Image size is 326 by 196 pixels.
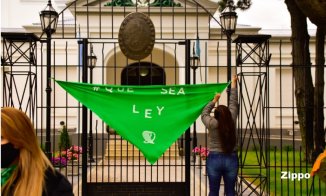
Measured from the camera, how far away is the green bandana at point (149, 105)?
7816 mm

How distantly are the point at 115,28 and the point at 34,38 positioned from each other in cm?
1245

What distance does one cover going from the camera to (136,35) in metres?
8.13

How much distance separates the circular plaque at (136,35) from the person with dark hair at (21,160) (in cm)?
546

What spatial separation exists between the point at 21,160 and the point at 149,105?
16.9 ft

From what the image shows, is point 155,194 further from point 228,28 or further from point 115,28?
point 115,28

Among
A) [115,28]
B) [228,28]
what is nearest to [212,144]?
[228,28]

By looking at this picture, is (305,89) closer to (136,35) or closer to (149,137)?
(136,35)

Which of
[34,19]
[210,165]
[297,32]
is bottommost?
[210,165]

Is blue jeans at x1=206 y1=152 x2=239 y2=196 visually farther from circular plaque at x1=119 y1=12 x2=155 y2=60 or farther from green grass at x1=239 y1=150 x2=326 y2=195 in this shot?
circular plaque at x1=119 y1=12 x2=155 y2=60

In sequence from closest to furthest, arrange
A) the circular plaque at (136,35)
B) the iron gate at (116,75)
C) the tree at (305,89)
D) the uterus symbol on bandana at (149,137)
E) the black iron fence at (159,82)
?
1. the uterus symbol on bandana at (149,137)
2. the circular plaque at (136,35)
3. the iron gate at (116,75)
4. the black iron fence at (159,82)
5. the tree at (305,89)

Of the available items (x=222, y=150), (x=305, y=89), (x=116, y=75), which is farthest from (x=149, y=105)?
(x=116, y=75)

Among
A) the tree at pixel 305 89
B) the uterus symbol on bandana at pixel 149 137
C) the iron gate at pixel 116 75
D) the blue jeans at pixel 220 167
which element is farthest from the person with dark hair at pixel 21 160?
the tree at pixel 305 89

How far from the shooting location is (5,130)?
2.74 m

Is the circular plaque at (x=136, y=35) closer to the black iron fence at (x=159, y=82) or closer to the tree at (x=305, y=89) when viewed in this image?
the black iron fence at (x=159, y=82)
